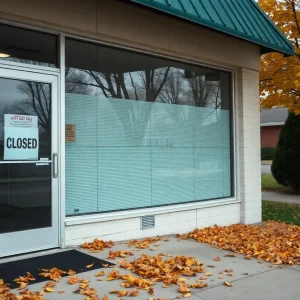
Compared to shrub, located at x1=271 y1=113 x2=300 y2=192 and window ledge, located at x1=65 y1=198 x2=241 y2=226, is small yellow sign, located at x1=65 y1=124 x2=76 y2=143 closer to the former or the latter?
window ledge, located at x1=65 y1=198 x2=241 y2=226

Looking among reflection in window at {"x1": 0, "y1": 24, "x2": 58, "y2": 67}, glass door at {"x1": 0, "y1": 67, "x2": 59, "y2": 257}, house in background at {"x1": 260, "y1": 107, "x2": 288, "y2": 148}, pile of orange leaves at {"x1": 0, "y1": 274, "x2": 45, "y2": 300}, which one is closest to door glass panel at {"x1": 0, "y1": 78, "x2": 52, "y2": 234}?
glass door at {"x1": 0, "y1": 67, "x2": 59, "y2": 257}

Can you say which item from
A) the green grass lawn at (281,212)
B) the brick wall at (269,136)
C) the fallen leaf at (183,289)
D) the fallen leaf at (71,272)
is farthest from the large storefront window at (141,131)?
the brick wall at (269,136)

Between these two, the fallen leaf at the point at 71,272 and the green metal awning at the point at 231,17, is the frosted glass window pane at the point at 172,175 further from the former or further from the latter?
the fallen leaf at the point at 71,272

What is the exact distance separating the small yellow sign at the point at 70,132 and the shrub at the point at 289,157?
9.60 metres

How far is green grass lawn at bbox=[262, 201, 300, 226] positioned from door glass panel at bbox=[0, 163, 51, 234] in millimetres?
5249

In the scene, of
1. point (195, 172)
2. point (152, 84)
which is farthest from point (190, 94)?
point (195, 172)

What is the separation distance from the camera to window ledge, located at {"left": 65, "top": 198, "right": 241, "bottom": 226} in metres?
5.86

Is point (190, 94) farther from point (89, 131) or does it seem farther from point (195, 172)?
point (89, 131)

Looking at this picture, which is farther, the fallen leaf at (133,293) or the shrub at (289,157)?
the shrub at (289,157)

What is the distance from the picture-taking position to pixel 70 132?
592 cm

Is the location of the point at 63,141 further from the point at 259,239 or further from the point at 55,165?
the point at 259,239

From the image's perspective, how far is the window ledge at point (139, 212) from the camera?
586 cm

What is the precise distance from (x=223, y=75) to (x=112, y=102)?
2778mm

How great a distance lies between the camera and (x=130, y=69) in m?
6.69
